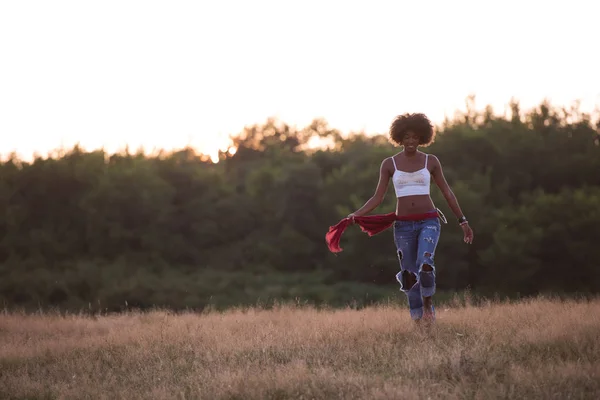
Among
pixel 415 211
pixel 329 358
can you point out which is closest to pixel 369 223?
pixel 415 211

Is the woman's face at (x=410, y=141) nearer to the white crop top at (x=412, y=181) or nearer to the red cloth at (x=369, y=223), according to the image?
the white crop top at (x=412, y=181)

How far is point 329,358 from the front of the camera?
22.0ft

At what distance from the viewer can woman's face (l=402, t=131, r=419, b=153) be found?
7707mm

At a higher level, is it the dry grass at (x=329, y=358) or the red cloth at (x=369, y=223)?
the red cloth at (x=369, y=223)

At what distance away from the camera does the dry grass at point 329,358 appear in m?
5.46

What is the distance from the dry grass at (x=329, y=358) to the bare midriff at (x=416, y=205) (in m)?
1.29

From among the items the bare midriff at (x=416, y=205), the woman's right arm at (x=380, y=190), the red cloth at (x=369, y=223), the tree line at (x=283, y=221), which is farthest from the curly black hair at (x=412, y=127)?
the tree line at (x=283, y=221)

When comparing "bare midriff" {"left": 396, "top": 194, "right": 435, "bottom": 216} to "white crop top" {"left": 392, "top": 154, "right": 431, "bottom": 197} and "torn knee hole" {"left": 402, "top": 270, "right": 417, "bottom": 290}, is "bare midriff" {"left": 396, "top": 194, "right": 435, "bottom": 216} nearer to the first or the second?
"white crop top" {"left": 392, "top": 154, "right": 431, "bottom": 197}

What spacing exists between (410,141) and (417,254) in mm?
1242

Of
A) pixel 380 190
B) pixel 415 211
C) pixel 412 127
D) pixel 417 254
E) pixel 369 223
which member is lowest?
pixel 417 254

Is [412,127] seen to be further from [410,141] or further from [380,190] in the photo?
[380,190]

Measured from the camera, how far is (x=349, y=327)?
26.9 ft

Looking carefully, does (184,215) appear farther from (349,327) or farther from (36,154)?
(349,327)

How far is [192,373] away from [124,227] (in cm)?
3283
